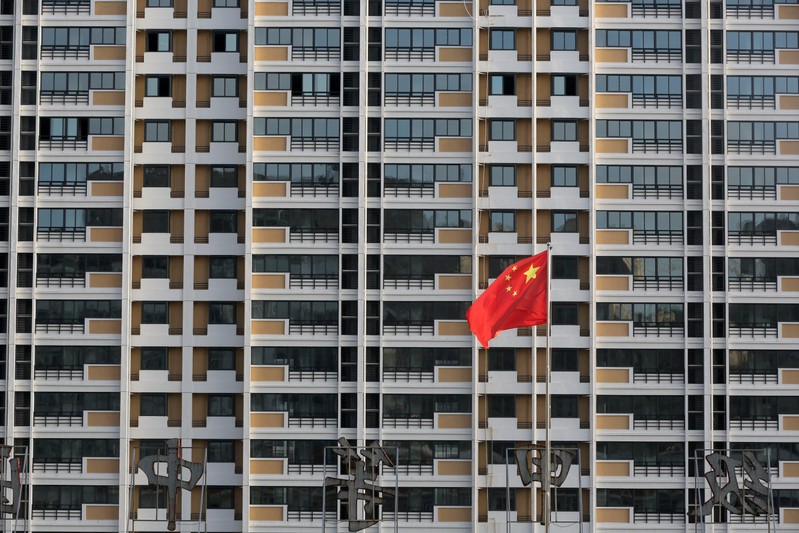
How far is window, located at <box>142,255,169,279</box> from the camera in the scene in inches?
2297

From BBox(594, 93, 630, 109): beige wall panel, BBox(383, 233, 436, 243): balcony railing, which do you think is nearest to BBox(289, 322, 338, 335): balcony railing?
BBox(383, 233, 436, 243): balcony railing

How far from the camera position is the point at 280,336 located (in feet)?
189

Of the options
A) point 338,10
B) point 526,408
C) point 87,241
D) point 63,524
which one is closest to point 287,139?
point 338,10

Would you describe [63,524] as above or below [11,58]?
below

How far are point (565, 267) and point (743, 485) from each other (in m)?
12.4

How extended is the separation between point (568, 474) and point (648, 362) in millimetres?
6175

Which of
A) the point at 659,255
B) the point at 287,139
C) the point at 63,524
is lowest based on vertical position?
the point at 63,524

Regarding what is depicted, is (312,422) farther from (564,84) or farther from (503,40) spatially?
(503,40)

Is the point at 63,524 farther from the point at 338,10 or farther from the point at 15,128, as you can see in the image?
the point at 338,10

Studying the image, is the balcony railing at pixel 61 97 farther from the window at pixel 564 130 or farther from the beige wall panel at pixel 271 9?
the window at pixel 564 130

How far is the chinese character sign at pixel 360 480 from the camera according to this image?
52.8 m

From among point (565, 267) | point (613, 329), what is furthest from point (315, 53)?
point (613, 329)

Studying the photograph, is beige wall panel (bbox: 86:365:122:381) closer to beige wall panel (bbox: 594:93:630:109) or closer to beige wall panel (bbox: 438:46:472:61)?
beige wall panel (bbox: 438:46:472:61)

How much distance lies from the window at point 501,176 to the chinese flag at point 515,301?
1218 centimetres
